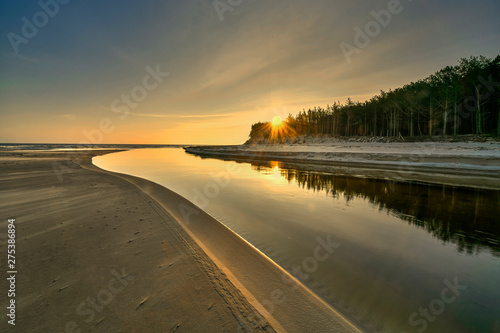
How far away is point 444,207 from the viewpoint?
8703mm

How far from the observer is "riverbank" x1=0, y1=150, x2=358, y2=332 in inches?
102

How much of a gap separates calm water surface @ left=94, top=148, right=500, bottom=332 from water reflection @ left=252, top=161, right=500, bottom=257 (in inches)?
1.5

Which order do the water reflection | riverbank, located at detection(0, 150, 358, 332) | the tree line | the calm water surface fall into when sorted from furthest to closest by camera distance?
the tree line < the water reflection < the calm water surface < riverbank, located at detection(0, 150, 358, 332)

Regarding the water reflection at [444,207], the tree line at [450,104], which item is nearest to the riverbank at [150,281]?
the water reflection at [444,207]

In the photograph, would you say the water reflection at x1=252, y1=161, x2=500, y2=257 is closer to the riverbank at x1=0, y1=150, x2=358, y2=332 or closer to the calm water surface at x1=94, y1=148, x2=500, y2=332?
the calm water surface at x1=94, y1=148, x2=500, y2=332

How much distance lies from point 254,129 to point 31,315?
498 feet

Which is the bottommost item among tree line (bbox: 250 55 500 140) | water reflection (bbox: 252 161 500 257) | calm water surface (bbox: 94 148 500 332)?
water reflection (bbox: 252 161 500 257)

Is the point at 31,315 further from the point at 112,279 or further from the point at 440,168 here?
the point at 440,168

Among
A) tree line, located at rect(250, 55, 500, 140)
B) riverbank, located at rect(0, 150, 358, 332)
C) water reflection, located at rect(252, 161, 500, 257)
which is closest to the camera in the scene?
riverbank, located at rect(0, 150, 358, 332)

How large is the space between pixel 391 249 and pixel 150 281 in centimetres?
594

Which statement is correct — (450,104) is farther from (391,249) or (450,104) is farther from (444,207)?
(391,249)

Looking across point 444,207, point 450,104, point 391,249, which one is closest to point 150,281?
point 391,249

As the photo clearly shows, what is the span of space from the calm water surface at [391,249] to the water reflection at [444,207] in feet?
0.13

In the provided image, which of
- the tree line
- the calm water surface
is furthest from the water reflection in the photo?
the tree line
